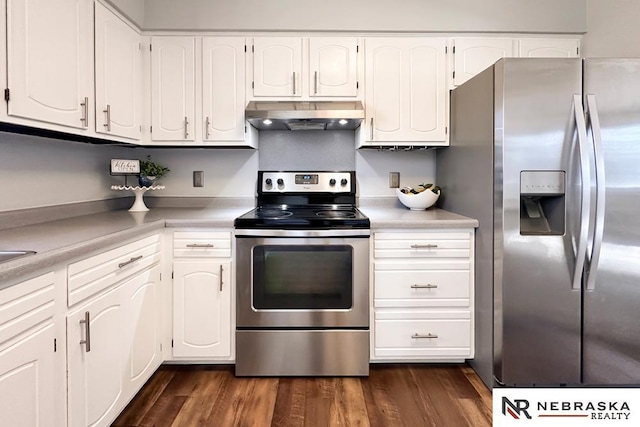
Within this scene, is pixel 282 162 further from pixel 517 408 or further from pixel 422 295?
pixel 517 408

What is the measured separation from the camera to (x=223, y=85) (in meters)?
2.68

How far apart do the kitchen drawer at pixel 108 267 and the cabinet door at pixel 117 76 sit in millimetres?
664

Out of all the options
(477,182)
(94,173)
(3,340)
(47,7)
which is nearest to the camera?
(3,340)

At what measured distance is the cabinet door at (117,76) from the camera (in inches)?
84.0

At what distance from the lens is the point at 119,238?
1.72 meters

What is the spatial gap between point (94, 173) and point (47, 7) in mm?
1095

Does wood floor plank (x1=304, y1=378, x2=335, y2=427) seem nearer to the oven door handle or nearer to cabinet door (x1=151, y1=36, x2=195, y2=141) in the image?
the oven door handle

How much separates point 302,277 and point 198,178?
123 centimetres

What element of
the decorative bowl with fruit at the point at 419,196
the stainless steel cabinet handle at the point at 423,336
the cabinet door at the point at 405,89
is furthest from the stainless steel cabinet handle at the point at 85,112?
the stainless steel cabinet handle at the point at 423,336

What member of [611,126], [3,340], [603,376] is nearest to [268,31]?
[611,126]

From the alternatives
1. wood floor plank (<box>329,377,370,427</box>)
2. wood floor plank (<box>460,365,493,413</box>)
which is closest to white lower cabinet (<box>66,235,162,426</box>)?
wood floor plank (<box>329,377,370,427</box>)

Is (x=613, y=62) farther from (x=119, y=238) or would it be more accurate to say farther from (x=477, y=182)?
(x=119, y=238)

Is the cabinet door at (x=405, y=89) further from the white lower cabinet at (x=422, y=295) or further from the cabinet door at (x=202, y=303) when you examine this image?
the cabinet door at (x=202, y=303)

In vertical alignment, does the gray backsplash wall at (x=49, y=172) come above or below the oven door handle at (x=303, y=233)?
above
